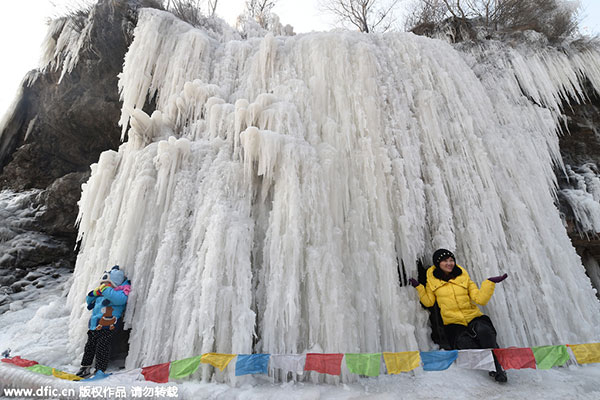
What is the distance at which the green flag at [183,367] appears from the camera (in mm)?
3025

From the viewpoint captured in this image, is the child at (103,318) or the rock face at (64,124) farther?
the rock face at (64,124)

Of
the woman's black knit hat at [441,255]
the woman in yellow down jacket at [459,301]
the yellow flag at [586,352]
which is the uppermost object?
the woman's black knit hat at [441,255]

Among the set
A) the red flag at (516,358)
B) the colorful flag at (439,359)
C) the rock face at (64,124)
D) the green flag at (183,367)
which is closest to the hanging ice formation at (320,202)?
the green flag at (183,367)

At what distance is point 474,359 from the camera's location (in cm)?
293

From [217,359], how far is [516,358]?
2944 millimetres

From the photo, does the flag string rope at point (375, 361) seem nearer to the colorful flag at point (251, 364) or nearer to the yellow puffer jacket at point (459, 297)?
the colorful flag at point (251, 364)

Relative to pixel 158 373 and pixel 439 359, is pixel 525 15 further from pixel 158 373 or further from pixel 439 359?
pixel 158 373

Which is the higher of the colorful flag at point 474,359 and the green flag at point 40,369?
the colorful flag at point 474,359

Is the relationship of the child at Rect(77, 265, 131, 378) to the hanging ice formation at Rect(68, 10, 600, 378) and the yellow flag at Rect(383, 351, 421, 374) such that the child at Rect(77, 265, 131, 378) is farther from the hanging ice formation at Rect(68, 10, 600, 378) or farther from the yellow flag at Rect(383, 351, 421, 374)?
the yellow flag at Rect(383, 351, 421, 374)

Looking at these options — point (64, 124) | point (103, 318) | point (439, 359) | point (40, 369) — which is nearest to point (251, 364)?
point (439, 359)

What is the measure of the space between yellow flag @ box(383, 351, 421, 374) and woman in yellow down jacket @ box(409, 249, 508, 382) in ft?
2.36

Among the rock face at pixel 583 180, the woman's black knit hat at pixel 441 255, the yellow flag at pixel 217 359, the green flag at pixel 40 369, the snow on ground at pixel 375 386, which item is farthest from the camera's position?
the rock face at pixel 583 180

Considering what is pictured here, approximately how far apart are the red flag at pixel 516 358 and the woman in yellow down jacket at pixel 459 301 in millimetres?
198

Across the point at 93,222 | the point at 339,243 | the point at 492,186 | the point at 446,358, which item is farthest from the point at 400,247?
the point at 93,222
